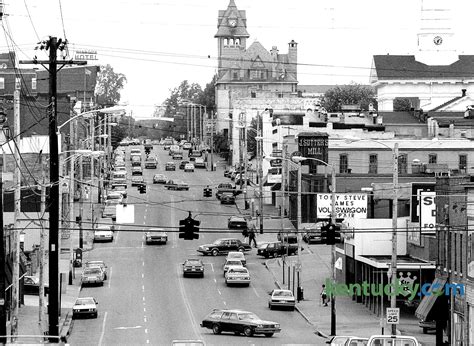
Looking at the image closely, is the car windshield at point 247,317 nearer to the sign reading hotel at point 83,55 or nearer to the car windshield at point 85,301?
the car windshield at point 85,301

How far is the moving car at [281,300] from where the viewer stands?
248 ft

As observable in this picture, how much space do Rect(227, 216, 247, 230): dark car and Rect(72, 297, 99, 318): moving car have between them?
41.0 meters

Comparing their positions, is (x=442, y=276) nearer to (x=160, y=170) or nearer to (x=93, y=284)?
Result: (x=93, y=284)

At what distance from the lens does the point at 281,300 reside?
7562 centimetres

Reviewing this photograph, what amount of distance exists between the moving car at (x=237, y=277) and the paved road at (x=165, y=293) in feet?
1.51

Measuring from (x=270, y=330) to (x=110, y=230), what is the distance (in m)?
44.2

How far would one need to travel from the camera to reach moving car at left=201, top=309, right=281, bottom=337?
63.6 metres

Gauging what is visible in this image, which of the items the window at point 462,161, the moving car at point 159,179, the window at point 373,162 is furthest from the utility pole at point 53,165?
the moving car at point 159,179

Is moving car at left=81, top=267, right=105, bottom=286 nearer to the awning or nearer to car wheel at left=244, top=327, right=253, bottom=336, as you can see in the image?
car wheel at left=244, top=327, right=253, bottom=336

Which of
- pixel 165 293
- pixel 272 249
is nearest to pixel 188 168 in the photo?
pixel 272 249

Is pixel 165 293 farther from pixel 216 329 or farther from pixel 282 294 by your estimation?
pixel 216 329

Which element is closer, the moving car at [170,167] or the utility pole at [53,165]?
the utility pole at [53,165]

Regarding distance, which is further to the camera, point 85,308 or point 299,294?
point 299,294

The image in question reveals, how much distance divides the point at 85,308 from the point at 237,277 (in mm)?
16255
